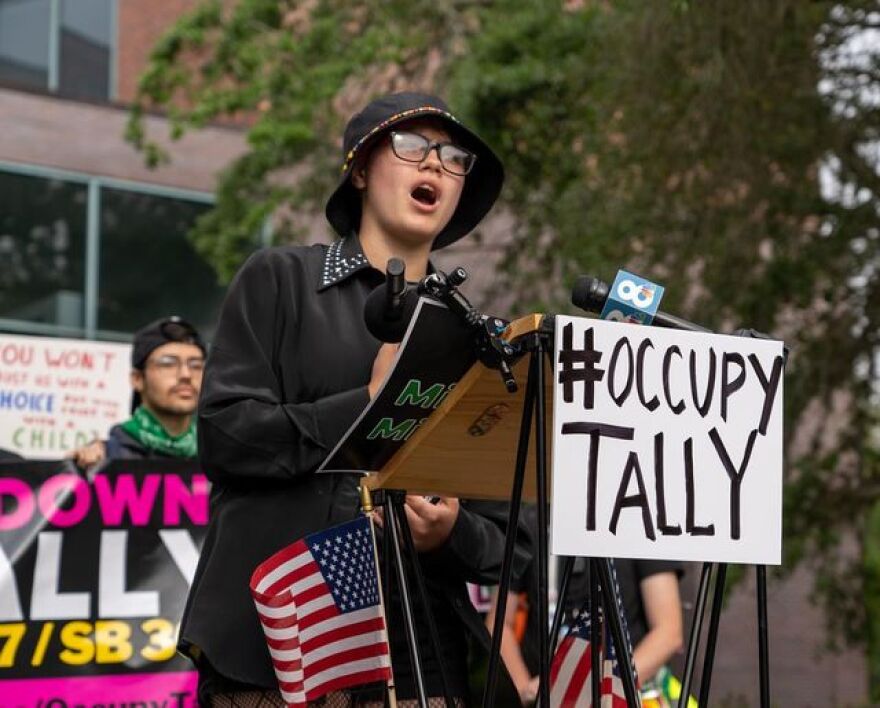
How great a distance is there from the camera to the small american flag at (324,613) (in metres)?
3.20

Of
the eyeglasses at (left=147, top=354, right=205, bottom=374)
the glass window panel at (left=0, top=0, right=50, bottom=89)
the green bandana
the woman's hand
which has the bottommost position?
the green bandana

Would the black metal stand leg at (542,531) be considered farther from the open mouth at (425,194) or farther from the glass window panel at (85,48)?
the glass window panel at (85,48)

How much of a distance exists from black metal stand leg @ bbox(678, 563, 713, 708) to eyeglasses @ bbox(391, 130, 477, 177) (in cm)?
103

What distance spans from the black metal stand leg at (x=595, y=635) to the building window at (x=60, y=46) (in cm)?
1769

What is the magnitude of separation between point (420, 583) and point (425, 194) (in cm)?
88

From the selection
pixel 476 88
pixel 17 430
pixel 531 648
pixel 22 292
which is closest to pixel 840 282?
pixel 476 88

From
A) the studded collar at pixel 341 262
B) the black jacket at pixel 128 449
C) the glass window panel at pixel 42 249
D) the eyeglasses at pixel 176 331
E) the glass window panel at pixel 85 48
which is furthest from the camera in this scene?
the glass window panel at pixel 85 48

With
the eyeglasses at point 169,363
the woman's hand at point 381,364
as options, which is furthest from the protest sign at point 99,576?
the woman's hand at point 381,364

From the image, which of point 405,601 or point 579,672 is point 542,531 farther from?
point 579,672

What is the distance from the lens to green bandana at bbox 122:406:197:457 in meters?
7.32

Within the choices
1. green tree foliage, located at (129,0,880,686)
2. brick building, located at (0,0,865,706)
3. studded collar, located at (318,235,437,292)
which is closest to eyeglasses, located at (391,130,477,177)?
studded collar, located at (318,235,437,292)

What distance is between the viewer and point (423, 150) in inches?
141

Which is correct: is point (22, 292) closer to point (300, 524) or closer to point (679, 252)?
point (679, 252)

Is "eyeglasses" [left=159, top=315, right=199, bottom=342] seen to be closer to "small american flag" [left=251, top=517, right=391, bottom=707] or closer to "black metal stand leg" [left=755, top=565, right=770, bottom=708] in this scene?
"small american flag" [left=251, top=517, right=391, bottom=707]
